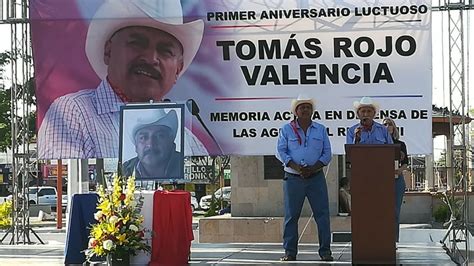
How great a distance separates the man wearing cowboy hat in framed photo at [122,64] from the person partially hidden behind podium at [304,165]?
3216 millimetres

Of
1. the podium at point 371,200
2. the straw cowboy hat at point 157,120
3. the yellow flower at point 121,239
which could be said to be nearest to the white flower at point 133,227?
the yellow flower at point 121,239

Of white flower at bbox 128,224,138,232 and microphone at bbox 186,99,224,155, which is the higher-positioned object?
microphone at bbox 186,99,224,155

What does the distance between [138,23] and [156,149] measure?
342 centimetres

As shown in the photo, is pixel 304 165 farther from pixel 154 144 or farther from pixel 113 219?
pixel 113 219

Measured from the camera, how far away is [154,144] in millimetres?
8656

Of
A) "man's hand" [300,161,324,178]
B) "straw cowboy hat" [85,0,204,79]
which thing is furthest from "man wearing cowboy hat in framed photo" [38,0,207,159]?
"man's hand" [300,161,324,178]

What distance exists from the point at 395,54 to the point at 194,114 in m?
2.78

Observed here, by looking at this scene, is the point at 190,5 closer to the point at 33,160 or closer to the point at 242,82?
the point at 242,82

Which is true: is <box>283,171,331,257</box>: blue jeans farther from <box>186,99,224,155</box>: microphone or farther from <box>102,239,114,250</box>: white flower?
<box>186,99,224,155</box>: microphone

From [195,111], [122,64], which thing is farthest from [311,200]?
[122,64]

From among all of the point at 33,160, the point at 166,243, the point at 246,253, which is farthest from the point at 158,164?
the point at 33,160

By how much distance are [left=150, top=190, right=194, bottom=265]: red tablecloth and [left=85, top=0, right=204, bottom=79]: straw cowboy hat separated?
353 centimetres

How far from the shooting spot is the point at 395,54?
1101cm

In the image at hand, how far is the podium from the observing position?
7.35 metres
